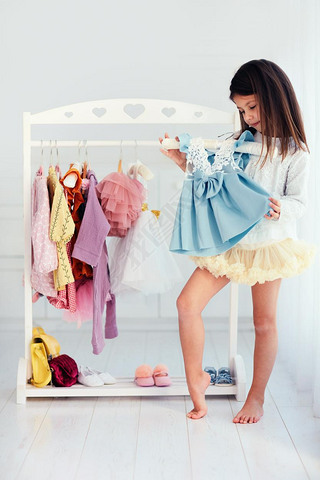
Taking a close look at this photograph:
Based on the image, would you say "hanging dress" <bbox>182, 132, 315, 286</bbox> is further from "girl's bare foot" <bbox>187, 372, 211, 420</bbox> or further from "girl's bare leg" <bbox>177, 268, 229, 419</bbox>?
"girl's bare foot" <bbox>187, 372, 211, 420</bbox>

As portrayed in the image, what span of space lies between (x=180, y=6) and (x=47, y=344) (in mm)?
2206

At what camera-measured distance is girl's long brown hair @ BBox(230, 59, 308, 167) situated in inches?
89.7

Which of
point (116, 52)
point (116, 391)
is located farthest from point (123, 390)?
point (116, 52)

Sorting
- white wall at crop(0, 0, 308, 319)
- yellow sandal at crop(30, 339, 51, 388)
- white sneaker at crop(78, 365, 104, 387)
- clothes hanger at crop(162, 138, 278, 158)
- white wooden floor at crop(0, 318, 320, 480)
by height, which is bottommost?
white wooden floor at crop(0, 318, 320, 480)

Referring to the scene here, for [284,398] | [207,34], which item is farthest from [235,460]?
[207,34]

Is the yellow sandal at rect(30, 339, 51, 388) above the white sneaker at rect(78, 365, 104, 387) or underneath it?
above

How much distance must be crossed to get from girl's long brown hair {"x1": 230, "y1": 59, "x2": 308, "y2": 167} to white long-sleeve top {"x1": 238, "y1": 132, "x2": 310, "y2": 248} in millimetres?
45

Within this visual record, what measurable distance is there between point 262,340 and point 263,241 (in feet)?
1.35

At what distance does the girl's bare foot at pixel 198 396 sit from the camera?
2443 mm

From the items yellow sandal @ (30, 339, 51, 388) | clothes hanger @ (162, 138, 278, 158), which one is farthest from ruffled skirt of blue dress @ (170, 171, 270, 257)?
yellow sandal @ (30, 339, 51, 388)

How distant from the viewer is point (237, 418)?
95.1 inches

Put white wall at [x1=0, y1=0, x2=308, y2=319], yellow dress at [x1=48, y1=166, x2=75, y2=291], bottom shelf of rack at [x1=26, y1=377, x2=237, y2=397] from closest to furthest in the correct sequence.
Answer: yellow dress at [x1=48, y1=166, x2=75, y2=291]
bottom shelf of rack at [x1=26, y1=377, x2=237, y2=397]
white wall at [x1=0, y1=0, x2=308, y2=319]

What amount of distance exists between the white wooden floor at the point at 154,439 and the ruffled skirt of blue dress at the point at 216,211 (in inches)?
25.7

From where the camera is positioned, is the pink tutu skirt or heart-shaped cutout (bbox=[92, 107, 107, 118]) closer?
the pink tutu skirt
